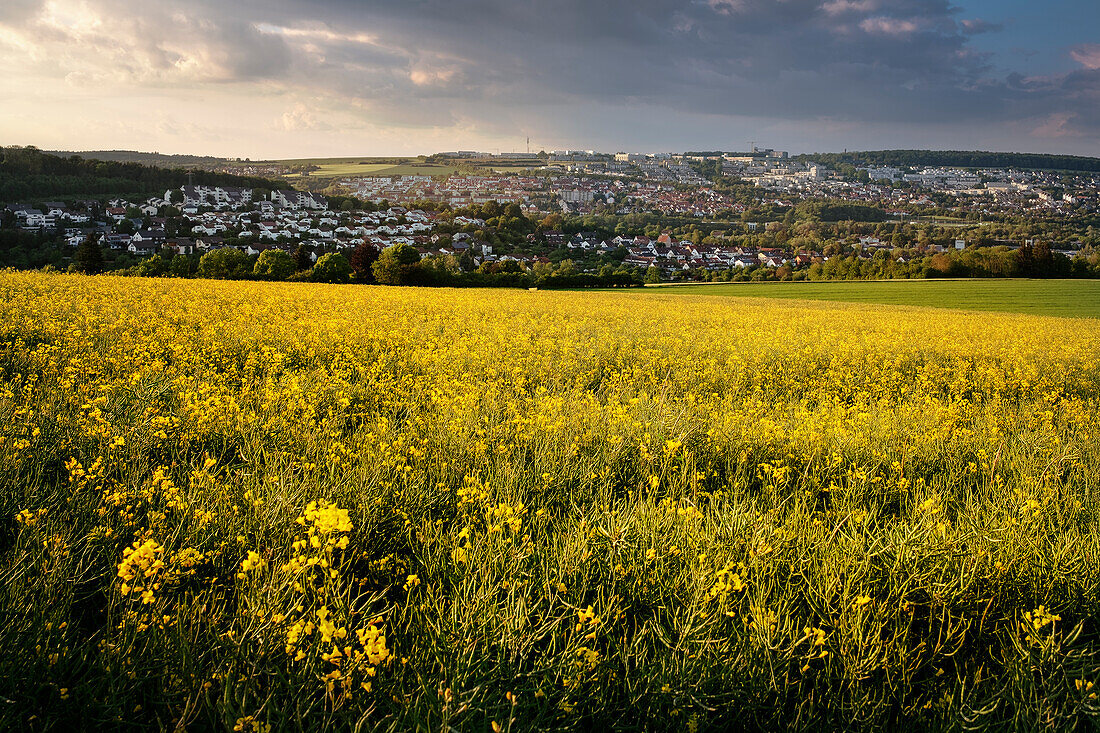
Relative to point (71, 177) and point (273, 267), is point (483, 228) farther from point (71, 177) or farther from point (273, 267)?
point (71, 177)

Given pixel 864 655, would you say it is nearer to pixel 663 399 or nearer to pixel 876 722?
pixel 876 722

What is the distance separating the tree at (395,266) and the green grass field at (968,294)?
2434cm

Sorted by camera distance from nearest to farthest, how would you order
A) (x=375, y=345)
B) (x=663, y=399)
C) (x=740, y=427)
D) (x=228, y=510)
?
(x=228, y=510), (x=740, y=427), (x=663, y=399), (x=375, y=345)

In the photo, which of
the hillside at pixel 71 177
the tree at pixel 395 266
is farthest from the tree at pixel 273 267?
the hillside at pixel 71 177

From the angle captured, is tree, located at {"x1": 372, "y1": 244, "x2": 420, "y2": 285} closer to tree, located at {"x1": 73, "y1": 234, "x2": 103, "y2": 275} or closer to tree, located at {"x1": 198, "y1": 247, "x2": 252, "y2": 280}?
tree, located at {"x1": 198, "y1": 247, "x2": 252, "y2": 280}

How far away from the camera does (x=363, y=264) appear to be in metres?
53.1

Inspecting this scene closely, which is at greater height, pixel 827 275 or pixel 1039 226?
pixel 1039 226

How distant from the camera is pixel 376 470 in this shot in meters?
3.42

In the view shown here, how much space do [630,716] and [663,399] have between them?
153 inches

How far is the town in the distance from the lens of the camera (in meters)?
52.9

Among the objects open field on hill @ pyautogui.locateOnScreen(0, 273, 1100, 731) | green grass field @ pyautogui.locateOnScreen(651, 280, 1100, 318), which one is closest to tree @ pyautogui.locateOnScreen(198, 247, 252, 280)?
green grass field @ pyautogui.locateOnScreen(651, 280, 1100, 318)

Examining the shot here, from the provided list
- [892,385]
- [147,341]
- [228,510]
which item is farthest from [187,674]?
[892,385]

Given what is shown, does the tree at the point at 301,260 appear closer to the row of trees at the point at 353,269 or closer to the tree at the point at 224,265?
the row of trees at the point at 353,269

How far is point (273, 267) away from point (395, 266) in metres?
10.1
